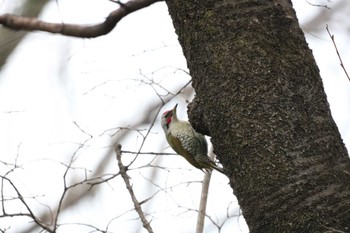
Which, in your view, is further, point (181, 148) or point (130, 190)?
point (181, 148)

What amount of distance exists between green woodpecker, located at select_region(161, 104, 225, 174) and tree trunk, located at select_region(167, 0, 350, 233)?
7.15 ft

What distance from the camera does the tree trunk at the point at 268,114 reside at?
2.16 meters

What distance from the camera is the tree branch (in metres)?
1.91

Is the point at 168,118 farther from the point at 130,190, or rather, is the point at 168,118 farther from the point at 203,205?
the point at 130,190

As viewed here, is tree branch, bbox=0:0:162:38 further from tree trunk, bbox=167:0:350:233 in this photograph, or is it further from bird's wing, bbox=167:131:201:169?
bird's wing, bbox=167:131:201:169

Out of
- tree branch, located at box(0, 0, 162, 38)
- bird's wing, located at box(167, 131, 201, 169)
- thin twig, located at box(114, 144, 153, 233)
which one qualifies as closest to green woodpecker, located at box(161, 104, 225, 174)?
bird's wing, located at box(167, 131, 201, 169)

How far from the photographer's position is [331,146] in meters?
2.23

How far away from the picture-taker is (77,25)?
1.98 metres

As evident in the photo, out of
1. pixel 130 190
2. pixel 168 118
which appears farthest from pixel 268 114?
pixel 168 118

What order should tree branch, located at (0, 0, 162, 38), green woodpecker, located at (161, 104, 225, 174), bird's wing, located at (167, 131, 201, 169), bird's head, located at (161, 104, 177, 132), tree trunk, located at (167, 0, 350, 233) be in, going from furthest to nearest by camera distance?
bird's head, located at (161, 104, 177, 132)
bird's wing, located at (167, 131, 201, 169)
green woodpecker, located at (161, 104, 225, 174)
tree trunk, located at (167, 0, 350, 233)
tree branch, located at (0, 0, 162, 38)

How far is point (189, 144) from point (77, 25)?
294cm

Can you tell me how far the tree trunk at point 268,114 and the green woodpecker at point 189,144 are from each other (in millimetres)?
2180

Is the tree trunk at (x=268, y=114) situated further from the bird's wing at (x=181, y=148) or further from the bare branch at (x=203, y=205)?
the bird's wing at (x=181, y=148)

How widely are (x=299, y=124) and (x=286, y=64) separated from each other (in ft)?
0.77
